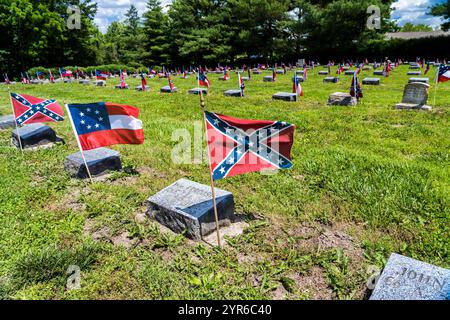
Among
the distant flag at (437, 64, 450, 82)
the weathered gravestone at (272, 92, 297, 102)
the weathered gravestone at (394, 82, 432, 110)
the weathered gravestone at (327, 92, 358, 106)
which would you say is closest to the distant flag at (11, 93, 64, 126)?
the weathered gravestone at (272, 92, 297, 102)

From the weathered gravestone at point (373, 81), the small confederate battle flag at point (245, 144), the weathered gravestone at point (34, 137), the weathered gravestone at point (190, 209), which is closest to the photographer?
the small confederate battle flag at point (245, 144)

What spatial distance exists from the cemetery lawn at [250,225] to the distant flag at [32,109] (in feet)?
3.59

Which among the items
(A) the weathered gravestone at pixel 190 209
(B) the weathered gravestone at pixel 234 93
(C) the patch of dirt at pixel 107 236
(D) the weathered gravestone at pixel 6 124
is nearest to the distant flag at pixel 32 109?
(C) the patch of dirt at pixel 107 236

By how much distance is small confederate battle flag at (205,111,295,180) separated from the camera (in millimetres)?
4094

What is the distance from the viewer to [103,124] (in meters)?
5.86

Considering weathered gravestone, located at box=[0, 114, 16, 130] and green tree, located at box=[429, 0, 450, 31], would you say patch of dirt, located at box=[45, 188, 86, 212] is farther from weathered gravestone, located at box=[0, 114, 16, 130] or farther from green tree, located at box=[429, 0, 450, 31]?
green tree, located at box=[429, 0, 450, 31]

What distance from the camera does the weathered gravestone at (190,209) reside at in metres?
4.52

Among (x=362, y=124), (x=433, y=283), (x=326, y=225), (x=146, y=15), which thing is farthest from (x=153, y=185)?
(x=146, y=15)

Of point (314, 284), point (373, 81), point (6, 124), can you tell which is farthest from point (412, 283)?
point (373, 81)

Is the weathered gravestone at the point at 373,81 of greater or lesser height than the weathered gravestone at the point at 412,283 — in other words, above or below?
above

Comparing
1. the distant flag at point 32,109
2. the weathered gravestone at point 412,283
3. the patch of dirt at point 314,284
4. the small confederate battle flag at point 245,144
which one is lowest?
the patch of dirt at point 314,284

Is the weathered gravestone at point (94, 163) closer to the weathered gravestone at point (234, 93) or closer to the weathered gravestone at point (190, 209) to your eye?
the weathered gravestone at point (190, 209)

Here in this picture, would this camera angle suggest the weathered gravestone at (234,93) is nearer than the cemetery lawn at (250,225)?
No
